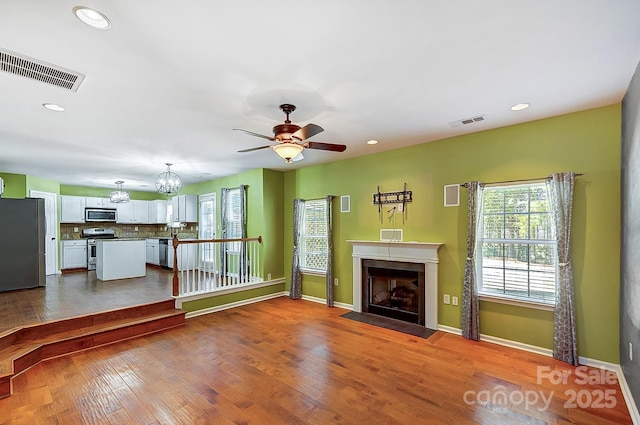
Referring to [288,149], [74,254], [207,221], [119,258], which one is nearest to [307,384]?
[288,149]

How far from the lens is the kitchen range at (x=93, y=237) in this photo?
26.8 ft

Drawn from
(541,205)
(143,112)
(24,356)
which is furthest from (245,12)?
(24,356)

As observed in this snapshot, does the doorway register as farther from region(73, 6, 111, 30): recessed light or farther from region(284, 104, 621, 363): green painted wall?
region(73, 6, 111, 30): recessed light

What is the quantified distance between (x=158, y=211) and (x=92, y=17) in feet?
28.4

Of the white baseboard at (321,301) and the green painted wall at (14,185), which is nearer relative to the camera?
the white baseboard at (321,301)

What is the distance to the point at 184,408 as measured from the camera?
2504 millimetres

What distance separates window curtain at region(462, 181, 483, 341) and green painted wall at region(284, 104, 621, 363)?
0.41ft

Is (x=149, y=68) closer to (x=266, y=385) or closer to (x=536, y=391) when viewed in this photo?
(x=266, y=385)

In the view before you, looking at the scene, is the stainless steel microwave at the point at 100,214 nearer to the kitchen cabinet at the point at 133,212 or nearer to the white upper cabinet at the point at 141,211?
the kitchen cabinet at the point at 133,212

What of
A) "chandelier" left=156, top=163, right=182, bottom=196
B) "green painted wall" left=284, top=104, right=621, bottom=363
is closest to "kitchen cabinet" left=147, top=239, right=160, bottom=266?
"chandelier" left=156, top=163, right=182, bottom=196

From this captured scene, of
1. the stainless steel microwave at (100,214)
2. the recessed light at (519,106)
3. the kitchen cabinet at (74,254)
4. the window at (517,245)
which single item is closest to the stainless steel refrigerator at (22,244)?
the kitchen cabinet at (74,254)

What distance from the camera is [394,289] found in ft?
16.4

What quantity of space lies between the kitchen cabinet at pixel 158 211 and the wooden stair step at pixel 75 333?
5.34 metres

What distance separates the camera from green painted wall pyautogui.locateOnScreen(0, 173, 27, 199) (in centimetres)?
649
